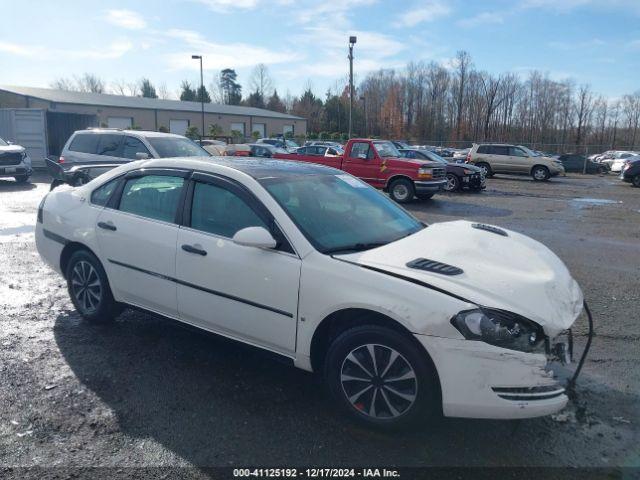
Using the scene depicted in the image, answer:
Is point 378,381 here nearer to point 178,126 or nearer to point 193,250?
point 193,250

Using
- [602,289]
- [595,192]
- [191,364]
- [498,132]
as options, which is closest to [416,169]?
[602,289]

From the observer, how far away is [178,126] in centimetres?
5506

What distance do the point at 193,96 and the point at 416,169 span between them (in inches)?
3144

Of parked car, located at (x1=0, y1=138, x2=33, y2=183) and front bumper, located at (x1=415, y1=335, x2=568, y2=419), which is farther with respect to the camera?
parked car, located at (x1=0, y1=138, x2=33, y2=183)

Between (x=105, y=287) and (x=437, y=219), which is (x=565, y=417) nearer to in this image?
(x=105, y=287)

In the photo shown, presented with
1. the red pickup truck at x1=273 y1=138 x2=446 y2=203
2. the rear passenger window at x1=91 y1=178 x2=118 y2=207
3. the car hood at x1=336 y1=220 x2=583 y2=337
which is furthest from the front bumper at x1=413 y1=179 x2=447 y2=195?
the rear passenger window at x1=91 y1=178 x2=118 y2=207

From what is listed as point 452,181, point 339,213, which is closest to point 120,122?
point 452,181

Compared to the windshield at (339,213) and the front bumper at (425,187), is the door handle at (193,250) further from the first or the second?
the front bumper at (425,187)

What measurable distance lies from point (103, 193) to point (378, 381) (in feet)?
10.4

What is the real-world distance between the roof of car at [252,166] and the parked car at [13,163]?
15.1 m

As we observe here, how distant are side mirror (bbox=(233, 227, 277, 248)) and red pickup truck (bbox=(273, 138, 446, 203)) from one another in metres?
12.4

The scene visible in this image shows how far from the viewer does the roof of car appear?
13.6 feet

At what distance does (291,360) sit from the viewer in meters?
3.57

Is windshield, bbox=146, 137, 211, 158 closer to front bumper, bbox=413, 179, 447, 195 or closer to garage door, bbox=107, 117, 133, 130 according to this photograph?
front bumper, bbox=413, 179, 447, 195
